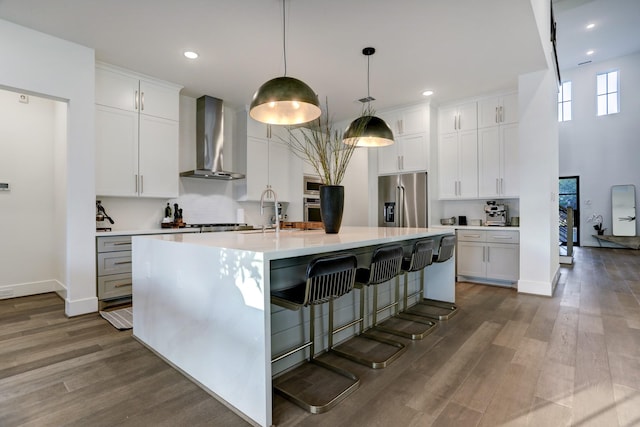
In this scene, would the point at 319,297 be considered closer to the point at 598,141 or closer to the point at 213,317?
the point at 213,317

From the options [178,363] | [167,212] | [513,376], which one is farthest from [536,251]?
[167,212]

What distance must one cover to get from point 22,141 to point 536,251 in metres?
6.58

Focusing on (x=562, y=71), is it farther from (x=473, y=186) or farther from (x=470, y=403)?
(x=470, y=403)

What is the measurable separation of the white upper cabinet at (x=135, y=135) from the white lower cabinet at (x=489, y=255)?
4133mm

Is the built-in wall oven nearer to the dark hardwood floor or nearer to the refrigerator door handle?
the refrigerator door handle

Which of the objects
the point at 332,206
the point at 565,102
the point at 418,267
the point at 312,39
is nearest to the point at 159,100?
the point at 312,39

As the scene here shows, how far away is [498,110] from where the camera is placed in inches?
184

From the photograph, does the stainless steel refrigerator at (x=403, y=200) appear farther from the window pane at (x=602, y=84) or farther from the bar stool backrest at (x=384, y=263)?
the window pane at (x=602, y=84)

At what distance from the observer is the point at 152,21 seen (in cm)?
288

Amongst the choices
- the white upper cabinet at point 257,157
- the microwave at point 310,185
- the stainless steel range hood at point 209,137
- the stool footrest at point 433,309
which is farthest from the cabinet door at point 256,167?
the stool footrest at point 433,309

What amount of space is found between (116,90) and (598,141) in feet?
36.0

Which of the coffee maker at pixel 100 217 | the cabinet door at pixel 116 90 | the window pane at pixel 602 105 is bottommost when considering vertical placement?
the coffee maker at pixel 100 217

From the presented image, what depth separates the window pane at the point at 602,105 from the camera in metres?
8.73

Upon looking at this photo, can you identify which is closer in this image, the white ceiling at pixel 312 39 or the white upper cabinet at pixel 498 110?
the white ceiling at pixel 312 39
